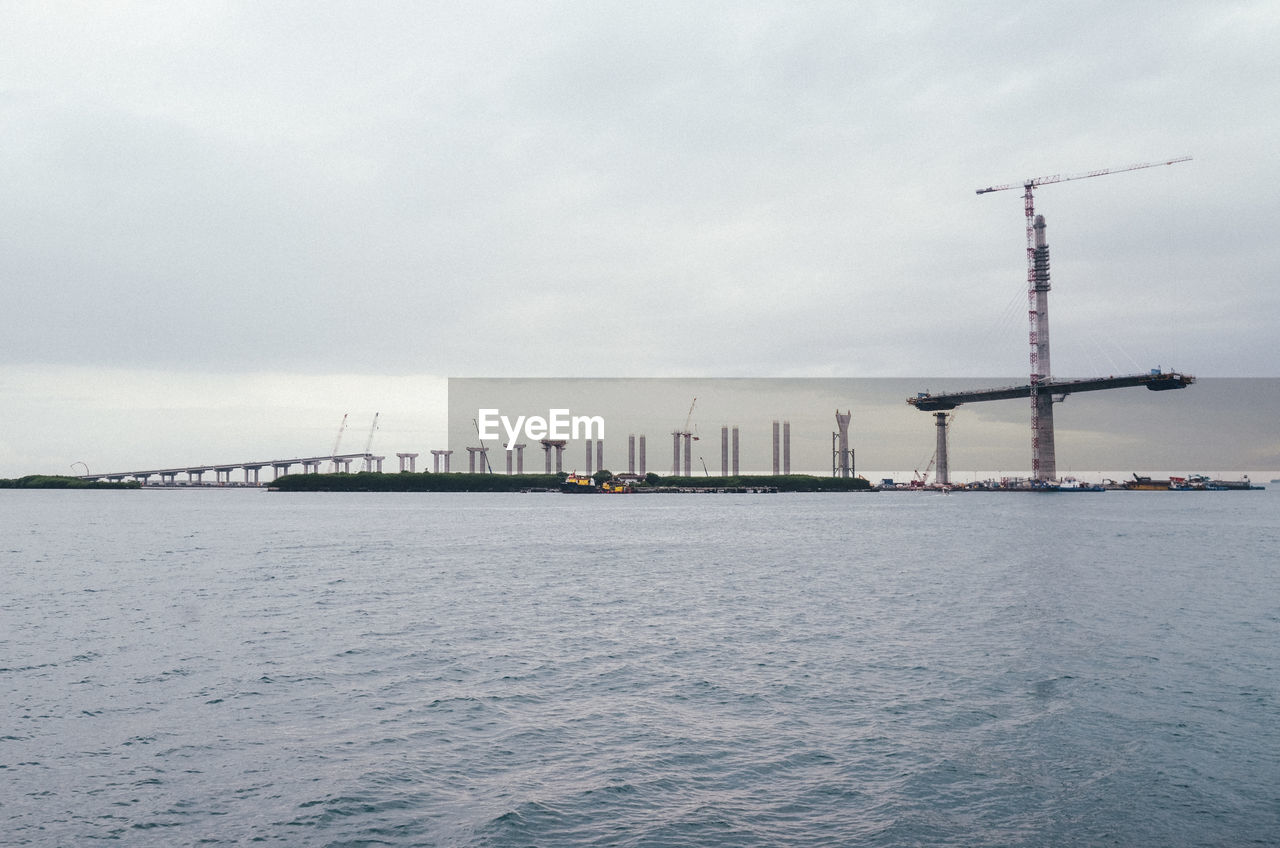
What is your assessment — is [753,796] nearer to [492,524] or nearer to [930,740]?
[930,740]

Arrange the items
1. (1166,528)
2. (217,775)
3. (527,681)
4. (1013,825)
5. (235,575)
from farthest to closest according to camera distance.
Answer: (1166,528)
(235,575)
(527,681)
(217,775)
(1013,825)

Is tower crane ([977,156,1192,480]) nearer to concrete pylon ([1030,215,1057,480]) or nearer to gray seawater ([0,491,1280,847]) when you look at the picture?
concrete pylon ([1030,215,1057,480])

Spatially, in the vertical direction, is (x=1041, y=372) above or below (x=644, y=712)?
above

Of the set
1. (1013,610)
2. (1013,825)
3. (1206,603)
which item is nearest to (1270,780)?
(1013,825)

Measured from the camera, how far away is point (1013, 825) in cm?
1205

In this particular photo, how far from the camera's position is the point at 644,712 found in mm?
18219

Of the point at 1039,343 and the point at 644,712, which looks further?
the point at 1039,343

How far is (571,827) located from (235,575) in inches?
1644

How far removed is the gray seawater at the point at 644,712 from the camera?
40.9 feet

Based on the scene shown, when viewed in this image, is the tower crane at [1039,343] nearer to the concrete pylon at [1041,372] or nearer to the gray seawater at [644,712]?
the concrete pylon at [1041,372]

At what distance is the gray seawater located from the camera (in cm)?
1246

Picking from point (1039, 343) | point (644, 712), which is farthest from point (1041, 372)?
point (644, 712)

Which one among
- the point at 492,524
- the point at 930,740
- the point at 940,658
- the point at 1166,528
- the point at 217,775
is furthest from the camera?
the point at 492,524

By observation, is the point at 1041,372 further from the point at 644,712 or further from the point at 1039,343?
the point at 644,712
